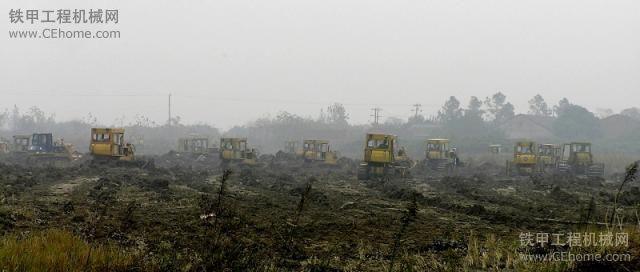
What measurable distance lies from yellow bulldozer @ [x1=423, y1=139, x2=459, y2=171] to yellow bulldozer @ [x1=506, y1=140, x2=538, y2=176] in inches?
142

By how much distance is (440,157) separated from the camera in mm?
30000

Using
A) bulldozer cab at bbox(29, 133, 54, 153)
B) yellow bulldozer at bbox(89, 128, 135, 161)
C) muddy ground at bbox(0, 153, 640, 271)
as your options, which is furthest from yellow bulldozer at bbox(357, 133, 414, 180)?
bulldozer cab at bbox(29, 133, 54, 153)

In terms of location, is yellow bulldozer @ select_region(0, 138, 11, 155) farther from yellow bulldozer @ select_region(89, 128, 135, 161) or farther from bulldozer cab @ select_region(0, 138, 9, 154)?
yellow bulldozer @ select_region(89, 128, 135, 161)

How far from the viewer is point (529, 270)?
5055mm

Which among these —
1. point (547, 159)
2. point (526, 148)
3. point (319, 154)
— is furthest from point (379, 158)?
point (547, 159)

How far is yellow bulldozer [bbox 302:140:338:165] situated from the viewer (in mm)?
33469

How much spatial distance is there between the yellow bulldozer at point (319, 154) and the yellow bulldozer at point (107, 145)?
43.0 feet

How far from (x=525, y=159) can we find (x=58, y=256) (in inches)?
1068

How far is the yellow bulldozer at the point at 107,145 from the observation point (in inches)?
947

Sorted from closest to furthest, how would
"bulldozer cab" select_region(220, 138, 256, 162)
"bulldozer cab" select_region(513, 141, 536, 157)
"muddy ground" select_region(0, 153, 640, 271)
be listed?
"muddy ground" select_region(0, 153, 640, 271)
"bulldozer cab" select_region(513, 141, 536, 157)
"bulldozer cab" select_region(220, 138, 256, 162)

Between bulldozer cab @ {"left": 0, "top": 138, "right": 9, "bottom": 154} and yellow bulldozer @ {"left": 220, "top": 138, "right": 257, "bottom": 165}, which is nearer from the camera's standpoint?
yellow bulldozer @ {"left": 220, "top": 138, "right": 257, "bottom": 165}

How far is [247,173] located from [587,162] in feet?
67.8

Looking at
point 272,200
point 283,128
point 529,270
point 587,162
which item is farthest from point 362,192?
point 283,128

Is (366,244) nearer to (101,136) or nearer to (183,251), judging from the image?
(183,251)
